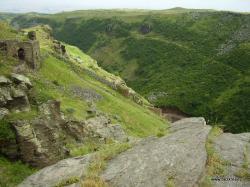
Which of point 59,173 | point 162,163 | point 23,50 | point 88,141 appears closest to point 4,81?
point 88,141

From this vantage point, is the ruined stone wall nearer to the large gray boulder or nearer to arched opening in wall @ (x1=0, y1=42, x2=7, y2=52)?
arched opening in wall @ (x1=0, y1=42, x2=7, y2=52)

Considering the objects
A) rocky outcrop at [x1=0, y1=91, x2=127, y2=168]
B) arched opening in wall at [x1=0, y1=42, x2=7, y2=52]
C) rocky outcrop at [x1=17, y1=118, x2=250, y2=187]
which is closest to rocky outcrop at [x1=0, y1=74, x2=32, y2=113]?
rocky outcrop at [x1=0, y1=91, x2=127, y2=168]

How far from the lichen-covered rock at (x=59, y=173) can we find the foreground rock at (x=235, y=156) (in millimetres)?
4724

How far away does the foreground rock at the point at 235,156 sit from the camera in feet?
44.0

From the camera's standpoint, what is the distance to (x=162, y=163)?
45.3 ft

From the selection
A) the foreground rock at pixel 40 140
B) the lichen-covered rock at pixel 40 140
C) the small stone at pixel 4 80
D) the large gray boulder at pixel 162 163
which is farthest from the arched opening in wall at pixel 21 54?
the large gray boulder at pixel 162 163

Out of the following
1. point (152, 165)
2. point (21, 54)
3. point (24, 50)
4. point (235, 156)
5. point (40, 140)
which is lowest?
point (40, 140)

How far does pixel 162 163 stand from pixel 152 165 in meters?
0.35

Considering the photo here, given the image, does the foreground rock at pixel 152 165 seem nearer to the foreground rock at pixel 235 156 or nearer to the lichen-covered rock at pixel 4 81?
the foreground rock at pixel 235 156

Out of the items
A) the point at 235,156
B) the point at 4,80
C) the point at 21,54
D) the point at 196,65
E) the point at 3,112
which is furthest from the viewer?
the point at 196,65

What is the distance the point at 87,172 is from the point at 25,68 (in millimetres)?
27871

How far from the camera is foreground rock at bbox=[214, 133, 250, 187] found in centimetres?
1341

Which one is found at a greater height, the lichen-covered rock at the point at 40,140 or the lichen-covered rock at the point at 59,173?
the lichen-covered rock at the point at 59,173

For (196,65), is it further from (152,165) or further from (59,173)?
(152,165)
